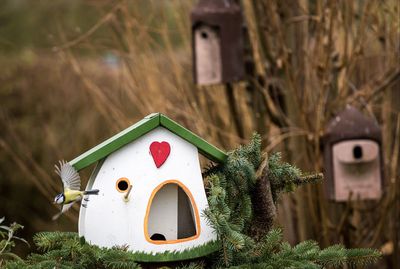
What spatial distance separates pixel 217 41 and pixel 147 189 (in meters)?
2.52

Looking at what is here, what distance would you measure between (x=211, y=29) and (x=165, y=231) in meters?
2.48

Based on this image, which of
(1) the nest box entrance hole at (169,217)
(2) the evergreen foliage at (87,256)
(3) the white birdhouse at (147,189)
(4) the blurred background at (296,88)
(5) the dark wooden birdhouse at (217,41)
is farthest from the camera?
(5) the dark wooden birdhouse at (217,41)

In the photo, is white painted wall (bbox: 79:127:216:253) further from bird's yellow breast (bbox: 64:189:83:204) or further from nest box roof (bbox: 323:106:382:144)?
nest box roof (bbox: 323:106:382:144)

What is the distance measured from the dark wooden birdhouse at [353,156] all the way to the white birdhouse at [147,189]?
1.64m

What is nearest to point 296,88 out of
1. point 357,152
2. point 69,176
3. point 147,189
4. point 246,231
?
point 357,152

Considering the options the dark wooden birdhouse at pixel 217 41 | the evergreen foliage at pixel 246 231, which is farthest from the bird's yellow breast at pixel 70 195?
the dark wooden birdhouse at pixel 217 41

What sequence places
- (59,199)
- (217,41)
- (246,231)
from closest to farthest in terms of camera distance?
(59,199) < (246,231) < (217,41)

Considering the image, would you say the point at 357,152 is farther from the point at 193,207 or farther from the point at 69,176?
the point at 69,176

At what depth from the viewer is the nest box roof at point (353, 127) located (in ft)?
14.1

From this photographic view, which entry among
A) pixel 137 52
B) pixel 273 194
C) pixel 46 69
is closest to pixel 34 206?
pixel 46 69

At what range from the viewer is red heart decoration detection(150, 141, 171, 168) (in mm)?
2711

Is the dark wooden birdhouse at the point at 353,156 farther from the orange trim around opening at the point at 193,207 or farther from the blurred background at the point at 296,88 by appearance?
the orange trim around opening at the point at 193,207

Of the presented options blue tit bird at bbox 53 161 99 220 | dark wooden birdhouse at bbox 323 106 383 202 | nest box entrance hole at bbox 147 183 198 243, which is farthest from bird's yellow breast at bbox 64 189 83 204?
dark wooden birdhouse at bbox 323 106 383 202

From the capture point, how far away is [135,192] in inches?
105
